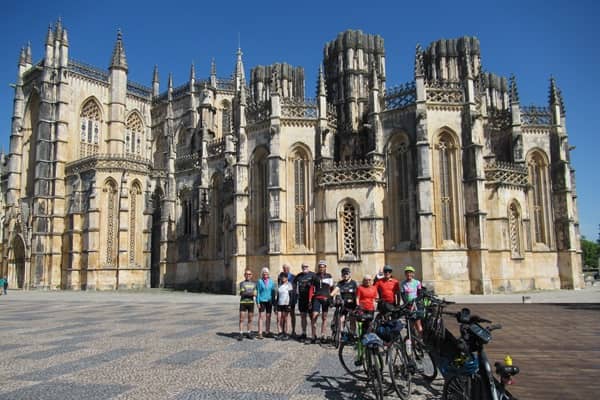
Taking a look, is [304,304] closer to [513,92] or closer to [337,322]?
[337,322]

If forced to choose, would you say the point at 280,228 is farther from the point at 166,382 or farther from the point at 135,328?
the point at 166,382

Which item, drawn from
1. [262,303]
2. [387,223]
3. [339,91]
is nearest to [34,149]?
[339,91]

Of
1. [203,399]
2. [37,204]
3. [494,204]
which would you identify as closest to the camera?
[203,399]

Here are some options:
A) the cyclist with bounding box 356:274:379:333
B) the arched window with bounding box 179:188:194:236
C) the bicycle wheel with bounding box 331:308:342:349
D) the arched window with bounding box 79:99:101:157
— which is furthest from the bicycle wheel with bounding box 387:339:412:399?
the arched window with bounding box 79:99:101:157

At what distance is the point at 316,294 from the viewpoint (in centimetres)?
1208

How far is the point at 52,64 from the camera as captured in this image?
46562mm

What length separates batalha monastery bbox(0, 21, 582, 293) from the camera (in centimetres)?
2809

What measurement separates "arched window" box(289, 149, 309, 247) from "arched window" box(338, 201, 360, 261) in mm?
2482

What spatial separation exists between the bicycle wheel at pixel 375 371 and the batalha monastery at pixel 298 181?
20.5 metres

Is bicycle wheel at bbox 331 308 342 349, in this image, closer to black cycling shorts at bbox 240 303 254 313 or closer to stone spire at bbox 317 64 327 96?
A: black cycling shorts at bbox 240 303 254 313

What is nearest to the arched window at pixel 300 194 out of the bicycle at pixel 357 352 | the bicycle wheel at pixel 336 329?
the bicycle wheel at pixel 336 329

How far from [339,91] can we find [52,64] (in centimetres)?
2898

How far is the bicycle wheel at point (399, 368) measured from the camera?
6.92 metres

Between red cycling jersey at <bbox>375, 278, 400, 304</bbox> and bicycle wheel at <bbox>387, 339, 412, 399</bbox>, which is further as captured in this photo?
red cycling jersey at <bbox>375, 278, 400, 304</bbox>
